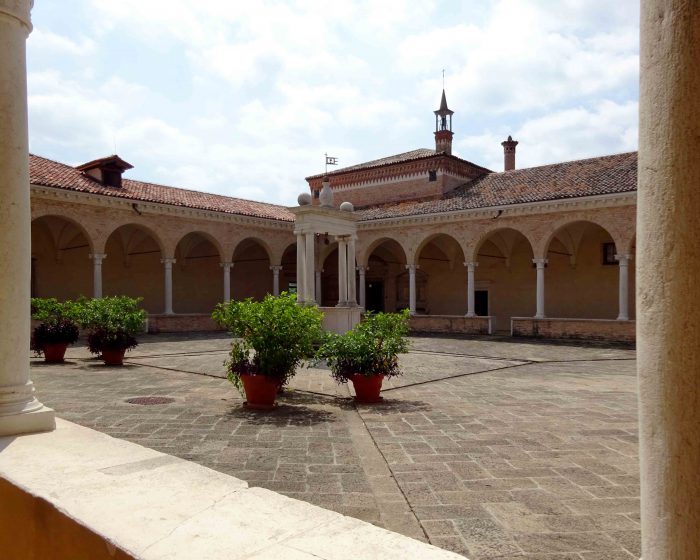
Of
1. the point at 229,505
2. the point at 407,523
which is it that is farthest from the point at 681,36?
the point at 407,523

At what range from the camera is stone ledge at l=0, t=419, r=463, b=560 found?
77.9 inches

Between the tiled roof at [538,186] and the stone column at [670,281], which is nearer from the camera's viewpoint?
the stone column at [670,281]

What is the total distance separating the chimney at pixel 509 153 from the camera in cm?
3142

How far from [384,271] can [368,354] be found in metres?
22.3

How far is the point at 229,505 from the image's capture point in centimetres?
241

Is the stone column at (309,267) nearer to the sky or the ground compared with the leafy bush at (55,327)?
nearer to the sky

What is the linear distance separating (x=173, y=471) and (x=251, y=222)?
2304 cm

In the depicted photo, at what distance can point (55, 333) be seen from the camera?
41.2 feet

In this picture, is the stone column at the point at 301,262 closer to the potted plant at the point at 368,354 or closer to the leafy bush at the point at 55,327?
the leafy bush at the point at 55,327

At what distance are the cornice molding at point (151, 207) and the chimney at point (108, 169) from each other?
1.65m

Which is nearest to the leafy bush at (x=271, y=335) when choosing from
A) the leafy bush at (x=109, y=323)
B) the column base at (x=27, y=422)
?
the column base at (x=27, y=422)

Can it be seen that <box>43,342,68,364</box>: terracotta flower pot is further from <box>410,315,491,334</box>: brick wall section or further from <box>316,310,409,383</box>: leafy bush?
<box>410,315,491,334</box>: brick wall section

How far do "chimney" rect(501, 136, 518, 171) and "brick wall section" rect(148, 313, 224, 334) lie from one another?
1809cm

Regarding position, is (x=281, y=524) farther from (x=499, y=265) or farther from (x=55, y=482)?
(x=499, y=265)
